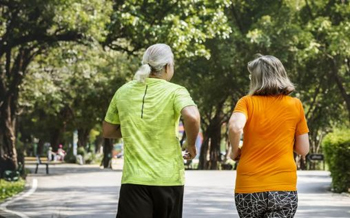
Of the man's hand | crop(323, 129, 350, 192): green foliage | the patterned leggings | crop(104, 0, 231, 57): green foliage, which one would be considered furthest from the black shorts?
crop(104, 0, 231, 57): green foliage

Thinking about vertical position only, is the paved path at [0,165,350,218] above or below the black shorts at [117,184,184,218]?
below

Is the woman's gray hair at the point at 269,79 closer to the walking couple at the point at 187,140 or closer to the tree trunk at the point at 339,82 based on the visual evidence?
the walking couple at the point at 187,140

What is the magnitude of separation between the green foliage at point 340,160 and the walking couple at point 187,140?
13.2 meters

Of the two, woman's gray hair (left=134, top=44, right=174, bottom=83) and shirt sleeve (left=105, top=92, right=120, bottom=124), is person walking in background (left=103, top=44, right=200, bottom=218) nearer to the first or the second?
woman's gray hair (left=134, top=44, right=174, bottom=83)

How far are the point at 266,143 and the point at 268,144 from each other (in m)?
0.01

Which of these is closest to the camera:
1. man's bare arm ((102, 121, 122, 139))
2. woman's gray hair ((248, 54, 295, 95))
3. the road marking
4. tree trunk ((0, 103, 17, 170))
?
woman's gray hair ((248, 54, 295, 95))

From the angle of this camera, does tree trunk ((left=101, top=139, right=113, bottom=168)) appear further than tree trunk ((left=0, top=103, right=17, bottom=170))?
Yes

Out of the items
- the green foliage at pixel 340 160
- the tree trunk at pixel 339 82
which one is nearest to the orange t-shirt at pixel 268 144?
the green foliage at pixel 340 160

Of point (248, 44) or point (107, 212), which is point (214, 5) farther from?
point (248, 44)

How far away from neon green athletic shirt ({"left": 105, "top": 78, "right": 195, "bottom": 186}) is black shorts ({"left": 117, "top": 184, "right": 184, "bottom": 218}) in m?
0.04

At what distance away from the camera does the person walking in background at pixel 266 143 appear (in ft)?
17.0

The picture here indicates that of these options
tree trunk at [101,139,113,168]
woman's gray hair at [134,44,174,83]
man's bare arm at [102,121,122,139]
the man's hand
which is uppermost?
tree trunk at [101,139,113,168]

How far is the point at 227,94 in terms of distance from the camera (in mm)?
43375

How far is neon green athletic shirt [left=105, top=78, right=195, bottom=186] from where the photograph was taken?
5.11 m
